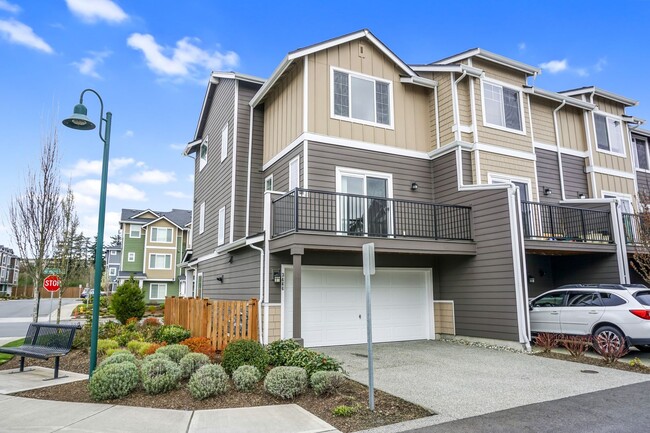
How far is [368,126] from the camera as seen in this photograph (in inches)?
491

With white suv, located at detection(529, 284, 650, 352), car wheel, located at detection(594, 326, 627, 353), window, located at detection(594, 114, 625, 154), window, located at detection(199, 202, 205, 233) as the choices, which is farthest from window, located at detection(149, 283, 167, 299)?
car wheel, located at detection(594, 326, 627, 353)

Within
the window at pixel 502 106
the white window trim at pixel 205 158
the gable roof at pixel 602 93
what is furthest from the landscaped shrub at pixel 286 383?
the gable roof at pixel 602 93

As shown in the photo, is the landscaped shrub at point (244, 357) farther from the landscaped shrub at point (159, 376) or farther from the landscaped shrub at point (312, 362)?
the landscaped shrub at point (159, 376)

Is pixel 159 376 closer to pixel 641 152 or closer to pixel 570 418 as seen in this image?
pixel 570 418

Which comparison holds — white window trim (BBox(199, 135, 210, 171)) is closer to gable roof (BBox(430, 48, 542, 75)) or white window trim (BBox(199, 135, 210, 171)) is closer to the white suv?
gable roof (BBox(430, 48, 542, 75))

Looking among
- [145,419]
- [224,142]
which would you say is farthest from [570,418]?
[224,142]

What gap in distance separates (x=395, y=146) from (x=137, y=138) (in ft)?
43.6

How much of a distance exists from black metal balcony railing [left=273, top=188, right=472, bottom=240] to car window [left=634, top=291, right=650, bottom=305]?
13.2ft

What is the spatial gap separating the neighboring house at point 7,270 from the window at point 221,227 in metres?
68.2

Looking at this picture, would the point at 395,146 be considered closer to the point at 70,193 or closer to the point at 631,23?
the point at 70,193

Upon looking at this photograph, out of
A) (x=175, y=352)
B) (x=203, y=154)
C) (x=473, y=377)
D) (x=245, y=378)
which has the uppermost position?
(x=203, y=154)

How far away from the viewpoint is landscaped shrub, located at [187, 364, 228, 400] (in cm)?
582

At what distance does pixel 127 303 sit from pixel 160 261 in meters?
23.5

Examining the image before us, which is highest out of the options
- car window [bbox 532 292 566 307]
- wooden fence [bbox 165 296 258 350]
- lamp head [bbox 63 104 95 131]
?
lamp head [bbox 63 104 95 131]
